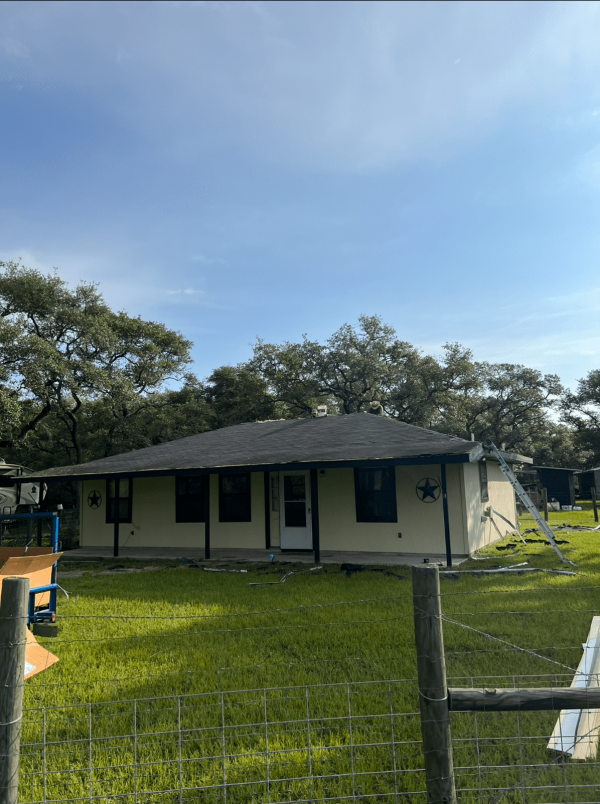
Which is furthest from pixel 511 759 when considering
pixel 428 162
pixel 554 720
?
pixel 428 162

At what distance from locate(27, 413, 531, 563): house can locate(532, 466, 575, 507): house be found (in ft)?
59.2

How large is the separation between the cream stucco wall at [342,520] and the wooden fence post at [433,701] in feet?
32.7

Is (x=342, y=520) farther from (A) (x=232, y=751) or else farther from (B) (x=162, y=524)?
(A) (x=232, y=751)

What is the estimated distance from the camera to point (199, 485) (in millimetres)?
14789

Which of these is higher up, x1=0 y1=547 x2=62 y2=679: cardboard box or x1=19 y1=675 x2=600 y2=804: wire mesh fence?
x1=0 y1=547 x2=62 y2=679: cardboard box

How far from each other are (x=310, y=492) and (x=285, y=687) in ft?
32.5

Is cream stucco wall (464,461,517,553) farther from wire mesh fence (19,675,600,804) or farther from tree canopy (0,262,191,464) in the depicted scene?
tree canopy (0,262,191,464)

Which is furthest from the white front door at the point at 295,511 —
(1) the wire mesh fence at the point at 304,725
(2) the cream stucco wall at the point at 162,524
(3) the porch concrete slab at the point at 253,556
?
(1) the wire mesh fence at the point at 304,725

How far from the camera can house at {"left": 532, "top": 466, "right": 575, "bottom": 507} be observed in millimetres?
31969

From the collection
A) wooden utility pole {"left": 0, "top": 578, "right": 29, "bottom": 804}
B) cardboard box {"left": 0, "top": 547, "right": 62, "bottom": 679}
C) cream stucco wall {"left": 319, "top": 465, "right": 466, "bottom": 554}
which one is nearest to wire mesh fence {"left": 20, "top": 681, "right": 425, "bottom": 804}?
wooden utility pole {"left": 0, "top": 578, "right": 29, "bottom": 804}

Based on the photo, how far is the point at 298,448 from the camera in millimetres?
13328

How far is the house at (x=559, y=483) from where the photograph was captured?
105ft

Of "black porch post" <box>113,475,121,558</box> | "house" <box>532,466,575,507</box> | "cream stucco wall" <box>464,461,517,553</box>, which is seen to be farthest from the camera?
"house" <box>532,466,575,507</box>

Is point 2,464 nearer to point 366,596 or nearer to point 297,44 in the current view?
point 366,596
